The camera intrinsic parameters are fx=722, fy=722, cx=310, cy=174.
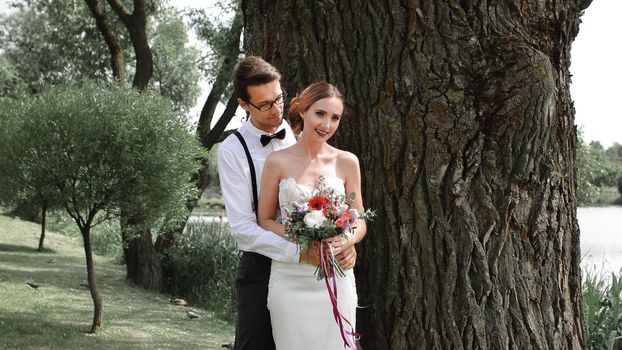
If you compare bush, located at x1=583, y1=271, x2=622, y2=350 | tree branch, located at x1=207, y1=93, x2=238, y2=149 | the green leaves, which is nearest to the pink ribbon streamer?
bush, located at x1=583, y1=271, x2=622, y2=350

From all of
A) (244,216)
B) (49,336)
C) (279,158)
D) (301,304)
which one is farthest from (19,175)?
(301,304)

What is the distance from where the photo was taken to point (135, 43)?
51.7ft

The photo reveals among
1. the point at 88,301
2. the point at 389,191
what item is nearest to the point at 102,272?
the point at 88,301

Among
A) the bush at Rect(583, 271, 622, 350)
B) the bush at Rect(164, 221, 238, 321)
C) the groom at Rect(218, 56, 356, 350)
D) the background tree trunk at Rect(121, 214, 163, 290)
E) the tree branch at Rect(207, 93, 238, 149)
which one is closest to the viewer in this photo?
the groom at Rect(218, 56, 356, 350)

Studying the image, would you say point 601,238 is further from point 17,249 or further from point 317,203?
point 317,203

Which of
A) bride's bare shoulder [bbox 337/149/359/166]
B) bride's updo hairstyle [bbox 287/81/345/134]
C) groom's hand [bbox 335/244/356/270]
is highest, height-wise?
bride's updo hairstyle [bbox 287/81/345/134]

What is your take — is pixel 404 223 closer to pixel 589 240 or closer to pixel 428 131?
pixel 428 131

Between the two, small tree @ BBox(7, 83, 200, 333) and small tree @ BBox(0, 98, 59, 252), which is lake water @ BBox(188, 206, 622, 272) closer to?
small tree @ BBox(7, 83, 200, 333)

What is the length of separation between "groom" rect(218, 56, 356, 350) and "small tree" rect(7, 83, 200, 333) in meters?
6.46

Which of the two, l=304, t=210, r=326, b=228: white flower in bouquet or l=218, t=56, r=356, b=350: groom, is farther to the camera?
l=218, t=56, r=356, b=350: groom

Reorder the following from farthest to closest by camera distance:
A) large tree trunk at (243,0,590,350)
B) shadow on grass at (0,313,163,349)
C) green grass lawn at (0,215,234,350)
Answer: green grass lawn at (0,215,234,350)
shadow on grass at (0,313,163,349)
large tree trunk at (243,0,590,350)

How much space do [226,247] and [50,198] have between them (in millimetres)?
5683

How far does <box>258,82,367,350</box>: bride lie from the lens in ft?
11.5

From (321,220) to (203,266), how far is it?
39.6ft
